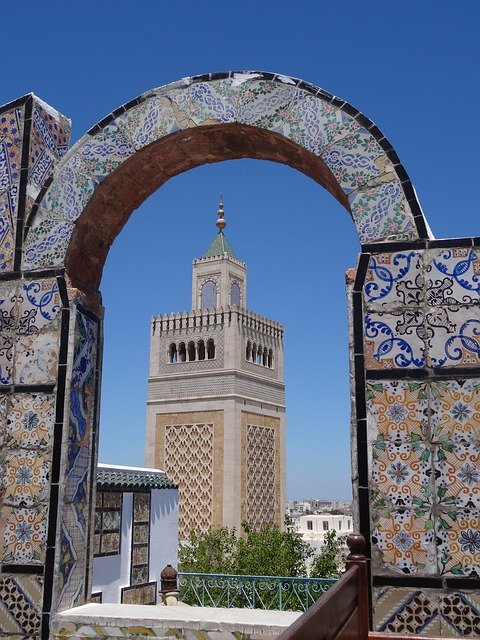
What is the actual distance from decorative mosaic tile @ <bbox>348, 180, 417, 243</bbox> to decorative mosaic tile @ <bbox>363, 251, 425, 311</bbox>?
95 mm

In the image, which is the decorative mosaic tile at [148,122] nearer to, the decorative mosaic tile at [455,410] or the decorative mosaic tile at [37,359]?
the decorative mosaic tile at [37,359]

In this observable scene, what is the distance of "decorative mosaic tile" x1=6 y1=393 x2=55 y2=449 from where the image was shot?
3.03 metres

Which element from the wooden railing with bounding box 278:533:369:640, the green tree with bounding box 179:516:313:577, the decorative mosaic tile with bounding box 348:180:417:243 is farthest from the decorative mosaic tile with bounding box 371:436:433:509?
the green tree with bounding box 179:516:313:577

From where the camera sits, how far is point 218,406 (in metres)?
Result: 22.5

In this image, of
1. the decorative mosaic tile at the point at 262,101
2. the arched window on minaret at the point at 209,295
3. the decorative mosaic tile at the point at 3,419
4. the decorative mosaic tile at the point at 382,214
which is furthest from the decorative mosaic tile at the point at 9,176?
the arched window on minaret at the point at 209,295

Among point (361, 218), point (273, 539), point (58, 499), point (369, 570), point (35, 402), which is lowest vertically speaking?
point (273, 539)

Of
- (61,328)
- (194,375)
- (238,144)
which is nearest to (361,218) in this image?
(238,144)

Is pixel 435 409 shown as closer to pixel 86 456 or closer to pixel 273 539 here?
pixel 86 456

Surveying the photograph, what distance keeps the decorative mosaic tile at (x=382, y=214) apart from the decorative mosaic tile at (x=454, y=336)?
0.38 meters

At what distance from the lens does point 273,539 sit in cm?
1521

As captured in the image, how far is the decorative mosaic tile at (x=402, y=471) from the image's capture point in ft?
8.49

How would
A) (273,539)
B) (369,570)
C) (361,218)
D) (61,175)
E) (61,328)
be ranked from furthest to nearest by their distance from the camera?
(273,539), (61,175), (61,328), (361,218), (369,570)

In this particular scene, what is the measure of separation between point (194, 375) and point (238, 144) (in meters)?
20.2

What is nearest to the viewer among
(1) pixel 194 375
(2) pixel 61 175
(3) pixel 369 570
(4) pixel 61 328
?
(3) pixel 369 570
